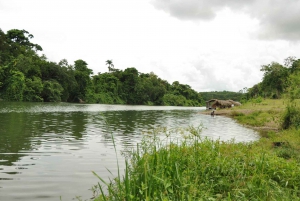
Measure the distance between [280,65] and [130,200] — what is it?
7040 centimetres

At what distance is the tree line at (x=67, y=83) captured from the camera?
60.0 meters

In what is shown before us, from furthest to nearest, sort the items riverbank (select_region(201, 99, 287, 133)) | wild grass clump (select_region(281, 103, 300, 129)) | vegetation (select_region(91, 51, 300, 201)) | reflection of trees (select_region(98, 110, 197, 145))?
1. riverbank (select_region(201, 99, 287, 133))
2. wild grass clump (select_region(281, 103, 300, 129))
3. reflection of trees (select_region(98, 110, 197, 145))
4. vegetation (select_region(91, 51, 300, 201))

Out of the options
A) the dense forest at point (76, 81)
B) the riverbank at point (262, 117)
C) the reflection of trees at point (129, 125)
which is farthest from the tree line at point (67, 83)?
the riverbank at point (262, 117)

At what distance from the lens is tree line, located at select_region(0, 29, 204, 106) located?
60.0m

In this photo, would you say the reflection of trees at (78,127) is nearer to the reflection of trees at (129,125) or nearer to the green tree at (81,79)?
the reflection of trees at (129,125)

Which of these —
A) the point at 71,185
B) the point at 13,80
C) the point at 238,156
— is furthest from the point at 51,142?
the point at 13,80

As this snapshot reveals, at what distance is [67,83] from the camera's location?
79.3 metres

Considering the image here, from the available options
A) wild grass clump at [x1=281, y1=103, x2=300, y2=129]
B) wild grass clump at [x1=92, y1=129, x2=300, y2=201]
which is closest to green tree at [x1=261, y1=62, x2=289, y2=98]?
wild grass clump at [x1=281, y1=103, x2=300, y2=129]

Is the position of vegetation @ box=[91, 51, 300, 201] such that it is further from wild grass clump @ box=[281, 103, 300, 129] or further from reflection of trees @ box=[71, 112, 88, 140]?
wild grass clump @ box=[281, 103, 300, 129]

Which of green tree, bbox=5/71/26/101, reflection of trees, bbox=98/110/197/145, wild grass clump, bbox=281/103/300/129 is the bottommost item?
reflection of trees, bbox=98/110/197/145

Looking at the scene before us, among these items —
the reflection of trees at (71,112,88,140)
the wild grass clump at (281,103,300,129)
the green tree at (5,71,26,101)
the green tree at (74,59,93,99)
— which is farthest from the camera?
the green tree at (74,59,93,99)

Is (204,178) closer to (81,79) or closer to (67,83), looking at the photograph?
(67,83)

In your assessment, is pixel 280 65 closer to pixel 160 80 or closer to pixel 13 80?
pixel 13 80

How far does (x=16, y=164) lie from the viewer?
8.13 meters
